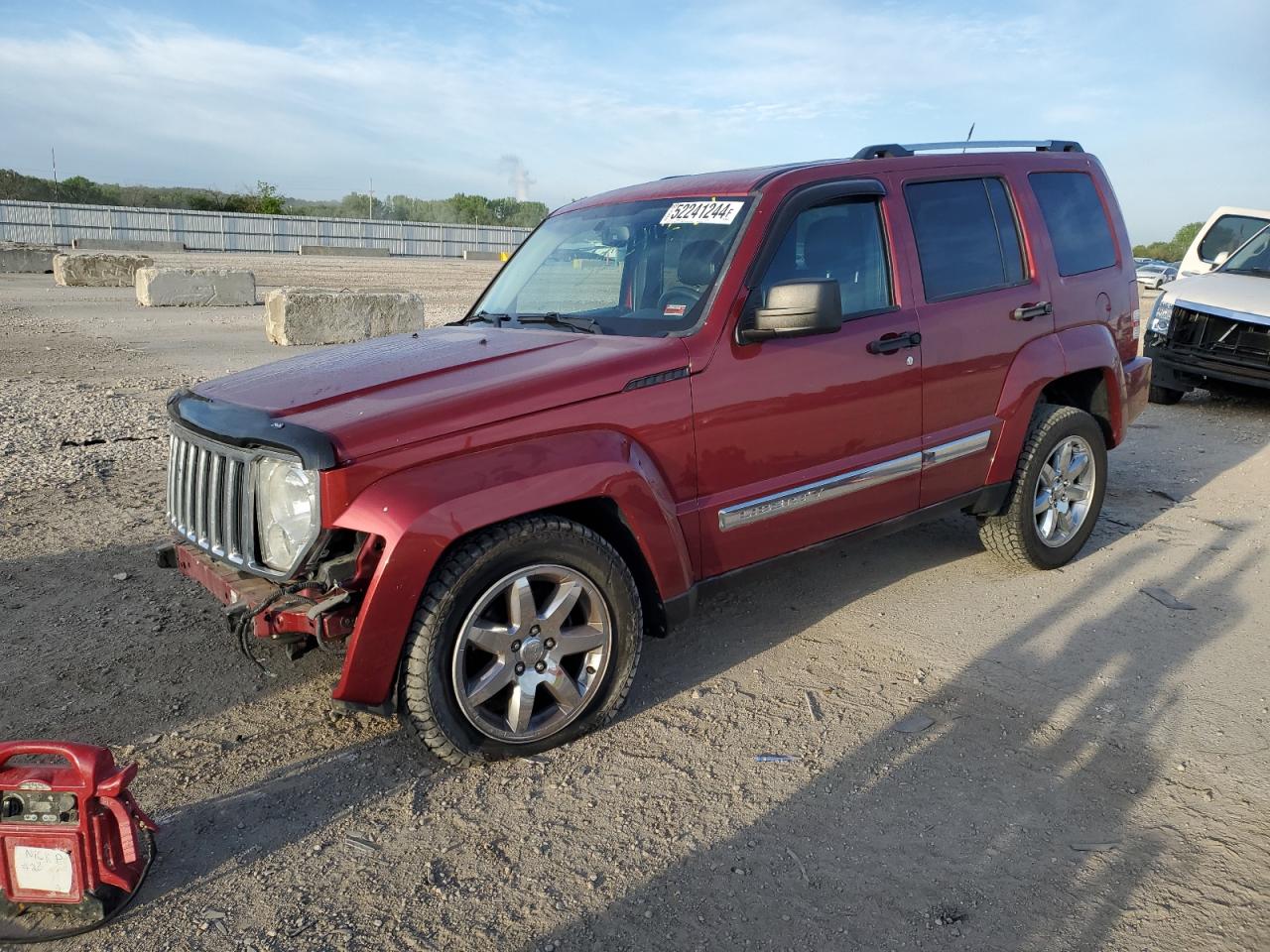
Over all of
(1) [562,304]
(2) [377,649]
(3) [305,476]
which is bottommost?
(2) [377,649]

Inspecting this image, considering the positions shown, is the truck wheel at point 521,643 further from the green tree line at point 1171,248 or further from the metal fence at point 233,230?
the green tree line at point 1171,248

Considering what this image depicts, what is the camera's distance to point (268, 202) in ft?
209

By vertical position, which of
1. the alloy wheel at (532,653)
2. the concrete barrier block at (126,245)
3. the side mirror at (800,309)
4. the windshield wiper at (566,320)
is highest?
the side mirror at (800,309)

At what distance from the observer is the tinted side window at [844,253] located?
158 inches

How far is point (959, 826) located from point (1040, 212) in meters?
3.31

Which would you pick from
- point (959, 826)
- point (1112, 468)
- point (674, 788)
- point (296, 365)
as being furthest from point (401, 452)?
point (1112, 468)

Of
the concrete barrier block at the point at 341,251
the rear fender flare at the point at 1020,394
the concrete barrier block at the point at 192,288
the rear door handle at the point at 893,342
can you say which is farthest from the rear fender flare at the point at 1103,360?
the concrete barrier block at the point at 341,251

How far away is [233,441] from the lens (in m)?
3.24

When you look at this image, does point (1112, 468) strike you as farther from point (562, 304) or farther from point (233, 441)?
point (233, 441)

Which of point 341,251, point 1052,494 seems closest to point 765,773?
point 1052,494

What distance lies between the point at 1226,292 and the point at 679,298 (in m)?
7.98

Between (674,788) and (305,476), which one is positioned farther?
(674,788)

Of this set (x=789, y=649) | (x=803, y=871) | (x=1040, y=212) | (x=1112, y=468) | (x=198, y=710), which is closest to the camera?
(x=803, y=871)

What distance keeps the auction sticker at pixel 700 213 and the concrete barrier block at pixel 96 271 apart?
21877 millimetres
